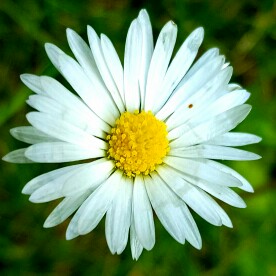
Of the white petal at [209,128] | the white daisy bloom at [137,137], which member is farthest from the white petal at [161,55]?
the white petal at [209,128]

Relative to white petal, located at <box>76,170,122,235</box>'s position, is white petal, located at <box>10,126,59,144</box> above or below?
above

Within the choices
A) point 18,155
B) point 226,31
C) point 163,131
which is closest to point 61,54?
point 18,155

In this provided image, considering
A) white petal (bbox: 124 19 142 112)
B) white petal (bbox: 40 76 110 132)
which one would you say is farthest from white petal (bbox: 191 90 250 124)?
white petal (bbox: 40 76 110 132)

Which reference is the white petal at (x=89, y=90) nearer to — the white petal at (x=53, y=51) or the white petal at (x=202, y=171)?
the white petal at (x=53, y=51)

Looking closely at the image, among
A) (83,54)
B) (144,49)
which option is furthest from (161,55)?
(83,54)

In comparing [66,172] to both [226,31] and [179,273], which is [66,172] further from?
[226,31]

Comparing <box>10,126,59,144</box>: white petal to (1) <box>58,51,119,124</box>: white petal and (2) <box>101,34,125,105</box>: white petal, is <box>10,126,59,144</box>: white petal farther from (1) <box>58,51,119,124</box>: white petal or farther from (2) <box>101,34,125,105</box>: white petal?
(2) <box>101,34,125,105</box>: white petal
